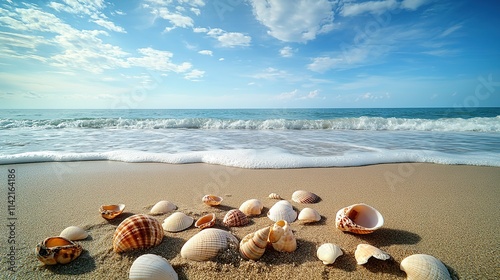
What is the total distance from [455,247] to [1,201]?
19.3ft

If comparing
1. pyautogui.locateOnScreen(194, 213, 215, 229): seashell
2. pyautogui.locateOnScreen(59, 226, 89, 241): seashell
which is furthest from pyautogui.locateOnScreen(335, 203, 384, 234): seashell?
pyautogui.locateOnScreen(59, 226, 89, 241): seashell

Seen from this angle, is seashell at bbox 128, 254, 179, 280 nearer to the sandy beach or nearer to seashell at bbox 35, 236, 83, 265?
the sandy beach

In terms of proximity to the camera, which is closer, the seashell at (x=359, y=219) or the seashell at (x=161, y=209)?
the seashell at (x=359, y=219)

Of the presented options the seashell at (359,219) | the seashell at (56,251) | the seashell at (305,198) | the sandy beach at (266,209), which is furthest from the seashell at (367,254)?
the seashell at (56,251)

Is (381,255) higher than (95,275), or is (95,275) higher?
(381,255)

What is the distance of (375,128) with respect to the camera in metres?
14.3

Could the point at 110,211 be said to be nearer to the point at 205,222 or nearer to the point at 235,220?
the point at 205,222

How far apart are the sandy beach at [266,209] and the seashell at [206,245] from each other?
6 cm

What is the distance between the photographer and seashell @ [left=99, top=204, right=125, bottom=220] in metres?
2.63

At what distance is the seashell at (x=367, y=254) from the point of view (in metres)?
1.73

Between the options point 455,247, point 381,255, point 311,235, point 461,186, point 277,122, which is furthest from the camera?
point 277,122

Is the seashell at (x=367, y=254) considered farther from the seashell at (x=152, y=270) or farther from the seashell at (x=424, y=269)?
the seashell at (x=152, y=270)

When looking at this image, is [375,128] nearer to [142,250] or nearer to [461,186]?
[461,186]

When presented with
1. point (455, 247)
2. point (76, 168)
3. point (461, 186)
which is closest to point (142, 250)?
point (455, 247)
